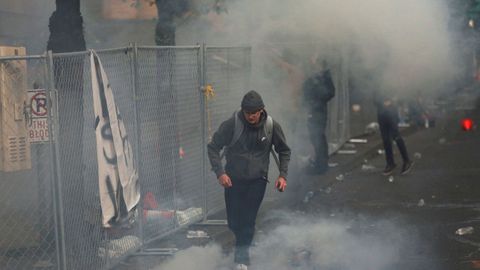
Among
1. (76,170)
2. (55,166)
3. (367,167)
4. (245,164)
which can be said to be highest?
(55,166)

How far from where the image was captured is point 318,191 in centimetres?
1273

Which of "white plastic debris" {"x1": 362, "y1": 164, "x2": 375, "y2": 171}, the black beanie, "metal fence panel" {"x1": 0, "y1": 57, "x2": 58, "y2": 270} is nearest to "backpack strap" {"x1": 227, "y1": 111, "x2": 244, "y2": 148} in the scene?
the black beanie

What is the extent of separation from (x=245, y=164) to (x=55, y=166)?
1.99m

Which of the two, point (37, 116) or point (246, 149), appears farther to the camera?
point (246, 149)

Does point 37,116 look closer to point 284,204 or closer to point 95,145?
point 95,145

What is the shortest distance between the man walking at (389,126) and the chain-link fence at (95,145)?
124 inches

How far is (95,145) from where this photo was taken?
296 inches

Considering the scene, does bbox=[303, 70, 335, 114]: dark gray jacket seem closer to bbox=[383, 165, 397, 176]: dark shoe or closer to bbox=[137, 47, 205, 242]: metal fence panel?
bbox=[383, 165, 397, 176]: dark shoe

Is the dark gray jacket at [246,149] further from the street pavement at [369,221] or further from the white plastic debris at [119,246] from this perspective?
the white plastic debris at [119,246]

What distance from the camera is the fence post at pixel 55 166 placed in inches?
262

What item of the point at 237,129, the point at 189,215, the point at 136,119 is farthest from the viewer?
the point at 189,215

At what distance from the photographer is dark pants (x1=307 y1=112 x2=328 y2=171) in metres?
13.7

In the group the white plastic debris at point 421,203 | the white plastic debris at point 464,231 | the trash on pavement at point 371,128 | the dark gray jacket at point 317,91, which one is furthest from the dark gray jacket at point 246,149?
the trash on pavement at point 371,128

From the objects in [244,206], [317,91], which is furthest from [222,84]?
[317,91]
